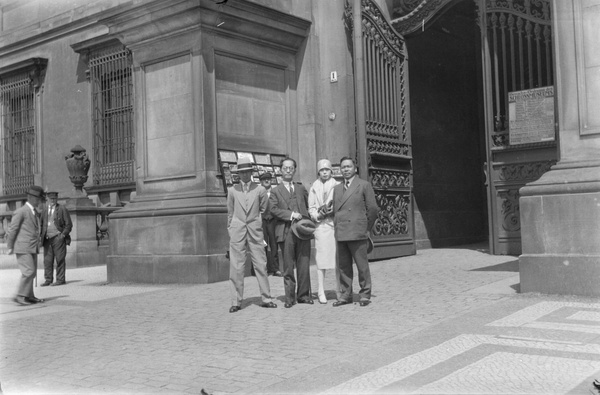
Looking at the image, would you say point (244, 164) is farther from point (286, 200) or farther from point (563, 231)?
point (563, 231)

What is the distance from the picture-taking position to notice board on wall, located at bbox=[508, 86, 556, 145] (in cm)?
1238

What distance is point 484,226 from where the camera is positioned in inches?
731

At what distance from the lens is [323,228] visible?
8.86m

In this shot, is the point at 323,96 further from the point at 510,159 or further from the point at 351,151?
the point at 510,159

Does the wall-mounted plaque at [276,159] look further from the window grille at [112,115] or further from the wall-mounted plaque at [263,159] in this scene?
the window grille at [112,115]

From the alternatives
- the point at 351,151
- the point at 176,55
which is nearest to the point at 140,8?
the point at 176,55

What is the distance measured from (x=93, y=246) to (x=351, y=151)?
744cm

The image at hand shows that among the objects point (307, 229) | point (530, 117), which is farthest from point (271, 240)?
point (530, 117)

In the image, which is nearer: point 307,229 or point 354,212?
point 354,212

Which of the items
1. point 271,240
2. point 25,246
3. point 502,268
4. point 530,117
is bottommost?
point 502,268

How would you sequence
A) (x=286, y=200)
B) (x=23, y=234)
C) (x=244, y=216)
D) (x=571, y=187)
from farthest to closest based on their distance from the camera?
(x=23, y=234) < (x=286, y=200) < (x=244, y=216) < (x=571, y=187)

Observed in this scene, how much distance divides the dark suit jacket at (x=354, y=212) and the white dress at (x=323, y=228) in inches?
8.0

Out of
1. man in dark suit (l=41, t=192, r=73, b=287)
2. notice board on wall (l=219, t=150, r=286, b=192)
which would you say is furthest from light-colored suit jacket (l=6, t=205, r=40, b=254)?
notice board on wall (l=219, t=150, r=286, b=192)

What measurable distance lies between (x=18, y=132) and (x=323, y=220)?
1639cm
